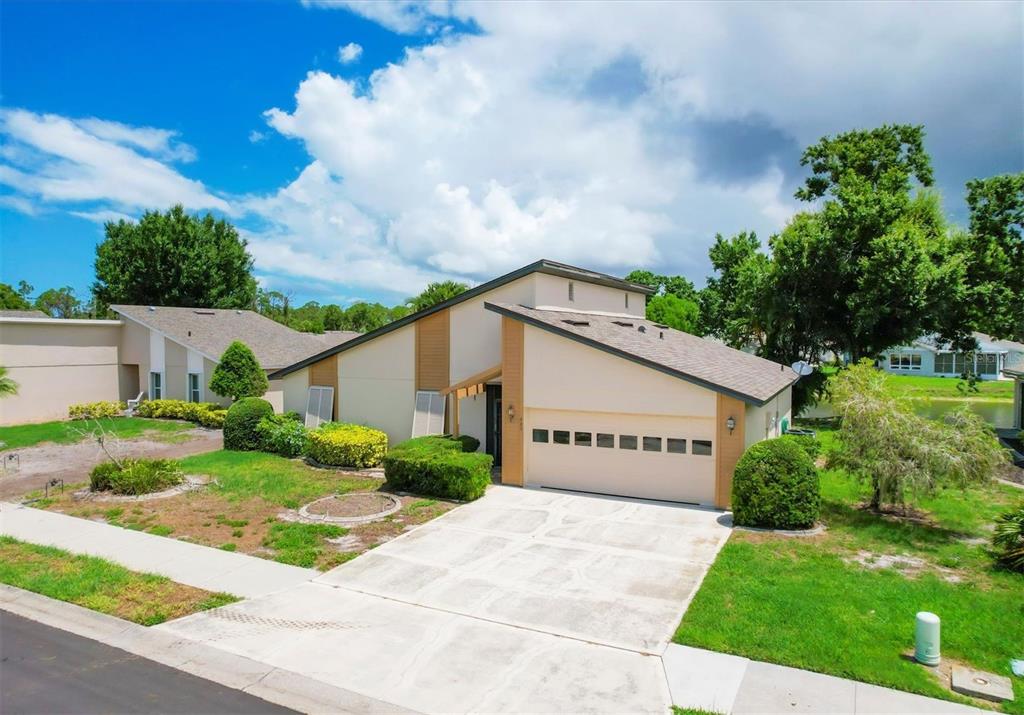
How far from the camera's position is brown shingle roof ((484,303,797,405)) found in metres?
14.8

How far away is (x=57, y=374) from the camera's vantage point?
30219 mm

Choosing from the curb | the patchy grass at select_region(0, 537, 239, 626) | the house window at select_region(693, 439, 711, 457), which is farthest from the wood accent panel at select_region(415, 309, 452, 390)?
the curb

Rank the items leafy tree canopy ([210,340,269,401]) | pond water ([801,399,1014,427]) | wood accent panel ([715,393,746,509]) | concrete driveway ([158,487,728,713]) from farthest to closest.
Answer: pond water ([801,399,1014,427]) → leafy tree canopy ([210,340,269,401]) → wood accent panel ([715,393,746,509]) → concrete driveway ([158,487,728,713])

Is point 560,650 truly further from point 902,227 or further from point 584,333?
point 902,227

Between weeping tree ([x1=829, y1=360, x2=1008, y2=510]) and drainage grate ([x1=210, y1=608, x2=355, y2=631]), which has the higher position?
weeping tree ([x1=829, y1=360, x2=1008, y2=510])

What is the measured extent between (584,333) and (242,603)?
1053 centimetres

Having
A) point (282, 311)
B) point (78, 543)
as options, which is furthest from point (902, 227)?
point (282, 311)

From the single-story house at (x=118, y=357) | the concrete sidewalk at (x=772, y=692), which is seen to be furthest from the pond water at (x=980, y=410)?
the single-story house at (x=118, y=357)

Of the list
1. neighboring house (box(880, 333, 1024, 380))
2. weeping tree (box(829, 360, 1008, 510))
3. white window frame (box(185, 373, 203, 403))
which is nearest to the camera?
weeping tree (box(829, 360, 1008, 510))

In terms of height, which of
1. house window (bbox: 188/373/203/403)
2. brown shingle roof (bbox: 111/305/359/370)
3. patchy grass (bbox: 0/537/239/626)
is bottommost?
patchy grass (bbox: 0/537/239/626)

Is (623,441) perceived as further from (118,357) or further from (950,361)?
(950,361)

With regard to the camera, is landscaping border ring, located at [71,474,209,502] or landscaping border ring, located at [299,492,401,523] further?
landscaping border ring, located at [71,474,209,502]

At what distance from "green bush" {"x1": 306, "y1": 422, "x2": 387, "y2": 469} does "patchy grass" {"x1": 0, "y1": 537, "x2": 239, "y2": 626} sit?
8.37 metres

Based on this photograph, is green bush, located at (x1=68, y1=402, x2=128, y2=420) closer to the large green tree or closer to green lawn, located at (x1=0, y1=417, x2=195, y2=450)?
green lawn, located at (x1=0, y1=417, x2=195, y2=450)
